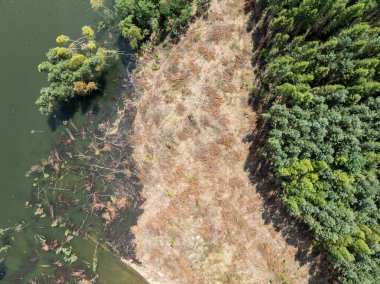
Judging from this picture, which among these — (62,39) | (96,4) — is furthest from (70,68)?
(96,4)

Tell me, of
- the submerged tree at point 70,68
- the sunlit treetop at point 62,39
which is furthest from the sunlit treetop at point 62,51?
the sunlit treetop at point 62,39

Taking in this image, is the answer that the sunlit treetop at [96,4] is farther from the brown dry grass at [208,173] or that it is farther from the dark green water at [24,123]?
the brown dry grass at [208,173]

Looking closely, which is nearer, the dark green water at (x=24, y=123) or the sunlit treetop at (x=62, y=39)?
the sunlit treetop at (x=62, y=39)

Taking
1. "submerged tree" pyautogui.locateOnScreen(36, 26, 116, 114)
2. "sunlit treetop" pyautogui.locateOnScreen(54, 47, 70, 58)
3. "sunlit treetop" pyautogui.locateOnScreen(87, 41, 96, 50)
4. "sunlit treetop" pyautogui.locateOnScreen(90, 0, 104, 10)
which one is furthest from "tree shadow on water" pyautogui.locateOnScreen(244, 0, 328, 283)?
"sunlit treetop" pyautogui.locateOnScreen(54, 47, 70, 58)

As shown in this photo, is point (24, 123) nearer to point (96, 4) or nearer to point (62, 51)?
point (62, 51)

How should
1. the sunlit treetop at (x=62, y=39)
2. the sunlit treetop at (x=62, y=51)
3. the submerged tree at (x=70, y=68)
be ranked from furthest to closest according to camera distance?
the sunlit treetop at (x=62, y=39) → the submerged tree at (x=70, y=68) → the sunlit treetop at (x=62, y=51)

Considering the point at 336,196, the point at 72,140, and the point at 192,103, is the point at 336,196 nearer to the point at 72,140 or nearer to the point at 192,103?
the point at 192,103

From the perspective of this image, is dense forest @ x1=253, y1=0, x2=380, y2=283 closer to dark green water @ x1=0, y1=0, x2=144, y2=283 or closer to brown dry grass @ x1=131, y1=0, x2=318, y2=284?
brown dry grass @ x1=131, y1=0, x2=318, y2=284
